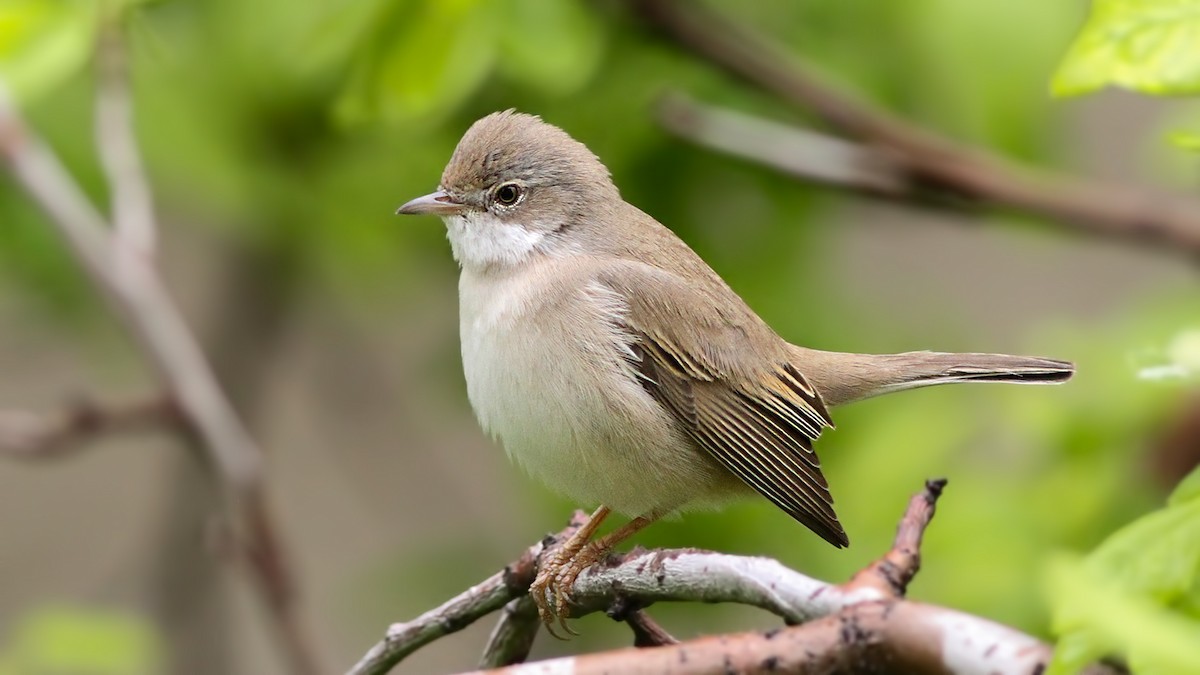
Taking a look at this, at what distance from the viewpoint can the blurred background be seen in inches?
185

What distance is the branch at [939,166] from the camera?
205 inches

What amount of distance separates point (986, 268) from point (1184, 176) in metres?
3.82

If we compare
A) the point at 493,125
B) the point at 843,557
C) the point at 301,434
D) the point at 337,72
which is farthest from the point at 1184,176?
the point at 301,434

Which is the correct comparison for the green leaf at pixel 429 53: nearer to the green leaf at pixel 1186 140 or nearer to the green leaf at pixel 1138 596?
the green leaf at pixel 1186 140

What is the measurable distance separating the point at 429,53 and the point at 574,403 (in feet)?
3.45

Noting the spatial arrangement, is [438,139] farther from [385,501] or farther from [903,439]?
[385,501]

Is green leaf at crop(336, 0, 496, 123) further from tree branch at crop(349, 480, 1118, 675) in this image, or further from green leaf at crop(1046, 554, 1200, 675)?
green leaf at crop(1046, 554, 1200, 675)

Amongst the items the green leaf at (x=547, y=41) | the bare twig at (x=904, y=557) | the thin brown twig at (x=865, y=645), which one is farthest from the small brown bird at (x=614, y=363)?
the thin brown twig at (x=865, y=645)


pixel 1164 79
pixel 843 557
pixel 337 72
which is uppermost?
pixel 337 72

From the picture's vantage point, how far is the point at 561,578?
12.9 ft

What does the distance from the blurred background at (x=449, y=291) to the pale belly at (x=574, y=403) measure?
663 millimetres

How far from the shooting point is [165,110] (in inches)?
233

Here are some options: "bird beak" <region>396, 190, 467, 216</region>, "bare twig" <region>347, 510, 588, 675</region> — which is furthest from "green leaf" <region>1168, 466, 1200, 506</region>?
"bird beak" <region>396, 190, 467, 216</region>

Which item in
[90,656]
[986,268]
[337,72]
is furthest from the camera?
[986,268]
